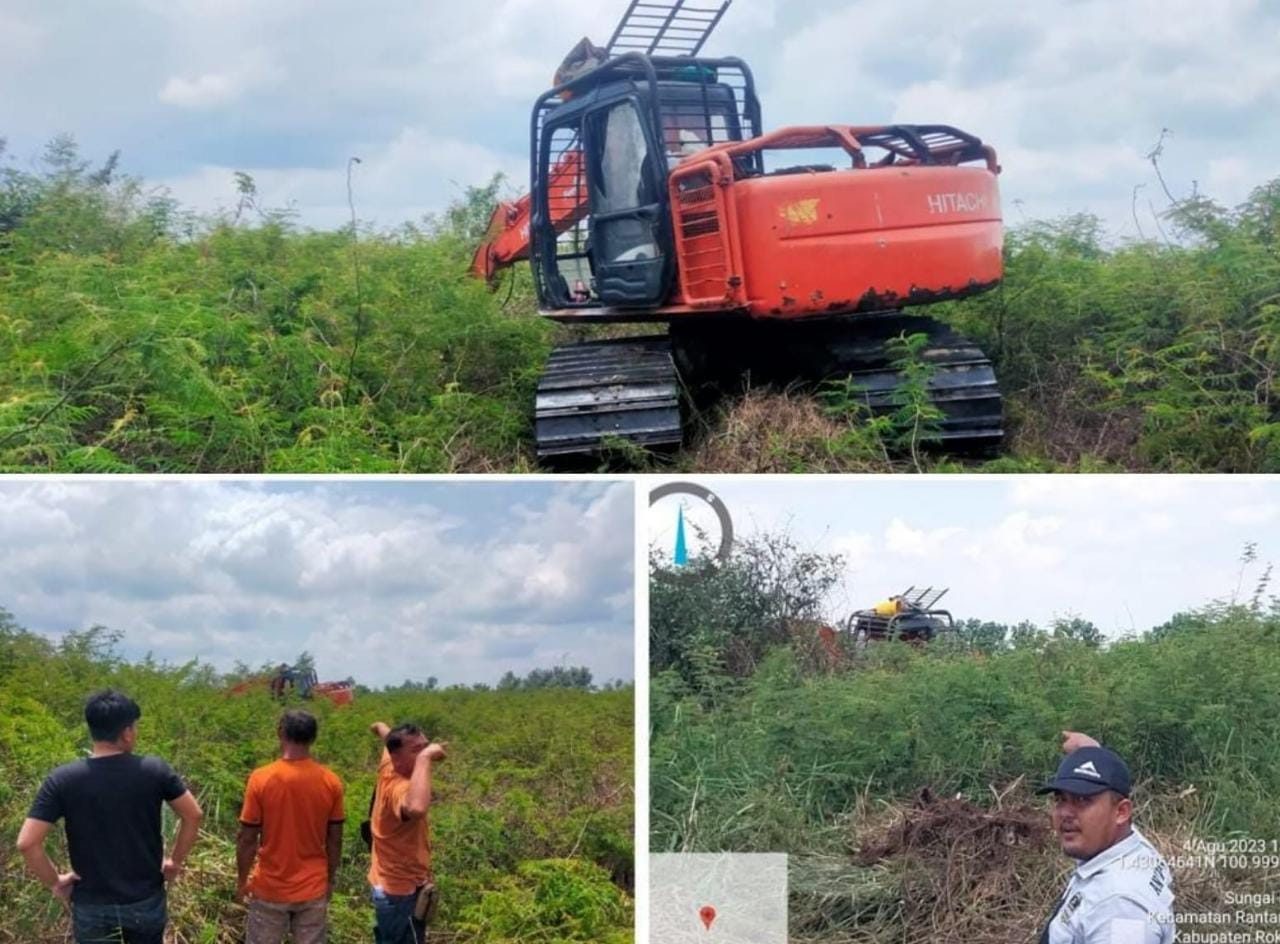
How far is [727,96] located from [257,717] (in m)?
6.77

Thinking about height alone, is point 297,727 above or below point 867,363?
below

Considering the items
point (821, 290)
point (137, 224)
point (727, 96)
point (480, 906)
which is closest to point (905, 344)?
point (821, 290)

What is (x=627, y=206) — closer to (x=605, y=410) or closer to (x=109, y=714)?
(x=605, y=410)

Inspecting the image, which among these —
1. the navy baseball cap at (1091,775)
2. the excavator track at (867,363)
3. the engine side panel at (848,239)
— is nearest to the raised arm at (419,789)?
the navy baseball cap at (1091,775)

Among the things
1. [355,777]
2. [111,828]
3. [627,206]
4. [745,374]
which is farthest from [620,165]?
[111,828]

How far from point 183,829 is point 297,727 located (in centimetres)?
45

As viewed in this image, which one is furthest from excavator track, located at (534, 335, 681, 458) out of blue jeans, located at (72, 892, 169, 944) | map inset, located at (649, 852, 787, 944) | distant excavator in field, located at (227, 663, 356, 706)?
blue jeans, located at (72, 892, 169, 944)

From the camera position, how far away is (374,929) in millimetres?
4539

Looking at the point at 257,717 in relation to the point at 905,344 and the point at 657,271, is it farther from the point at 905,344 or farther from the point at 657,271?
the point at 905,344

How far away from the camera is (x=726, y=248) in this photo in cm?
830

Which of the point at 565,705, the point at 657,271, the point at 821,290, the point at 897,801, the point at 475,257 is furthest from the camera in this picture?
the point at 475,257

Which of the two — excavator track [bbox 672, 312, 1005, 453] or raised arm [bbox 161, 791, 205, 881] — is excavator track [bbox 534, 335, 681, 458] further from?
raised arm [bbox 161, 791, 205, 881]

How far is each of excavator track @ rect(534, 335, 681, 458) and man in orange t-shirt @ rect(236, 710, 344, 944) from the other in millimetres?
4275

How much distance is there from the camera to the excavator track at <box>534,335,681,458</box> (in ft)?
27.8
